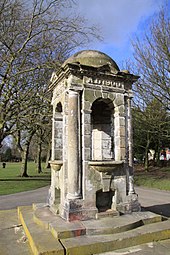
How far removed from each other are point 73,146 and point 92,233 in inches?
77.2

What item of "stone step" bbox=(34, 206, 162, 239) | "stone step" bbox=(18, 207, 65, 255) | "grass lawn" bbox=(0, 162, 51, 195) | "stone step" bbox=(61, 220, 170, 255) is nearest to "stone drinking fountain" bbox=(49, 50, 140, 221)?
"stone step" bbox=(34, 206, 162, 239)

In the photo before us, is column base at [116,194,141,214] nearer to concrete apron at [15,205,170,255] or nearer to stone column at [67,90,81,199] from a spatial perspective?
concrete apron at [15,205,170,255]

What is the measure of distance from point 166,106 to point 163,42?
3.76 meters

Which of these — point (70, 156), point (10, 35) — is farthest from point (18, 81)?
point (70, 156)

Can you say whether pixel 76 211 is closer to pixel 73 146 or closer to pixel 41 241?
pixel 41 241

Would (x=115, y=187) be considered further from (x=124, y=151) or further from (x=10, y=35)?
(x=10, y=35)

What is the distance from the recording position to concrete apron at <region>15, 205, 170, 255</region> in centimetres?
405

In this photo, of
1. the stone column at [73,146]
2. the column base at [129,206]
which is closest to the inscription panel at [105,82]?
the stone column at [73,146]

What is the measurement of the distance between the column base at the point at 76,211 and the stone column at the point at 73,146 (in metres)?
0.15

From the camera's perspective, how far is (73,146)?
549 cm

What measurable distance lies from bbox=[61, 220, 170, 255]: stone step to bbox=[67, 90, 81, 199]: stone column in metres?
1.18

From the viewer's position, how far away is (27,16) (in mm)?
12031

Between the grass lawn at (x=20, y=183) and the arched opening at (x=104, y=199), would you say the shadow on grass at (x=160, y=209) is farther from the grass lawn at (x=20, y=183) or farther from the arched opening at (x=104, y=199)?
the grass lawn at (x=20, y=183)

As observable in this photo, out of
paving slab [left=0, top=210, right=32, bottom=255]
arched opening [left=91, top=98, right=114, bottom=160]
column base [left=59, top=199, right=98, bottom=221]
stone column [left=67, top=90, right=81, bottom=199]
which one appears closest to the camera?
paving slab [left=0, top=210, right=32, bottom=255]
